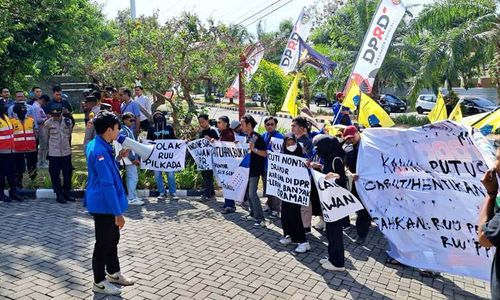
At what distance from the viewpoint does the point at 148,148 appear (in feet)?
26.9

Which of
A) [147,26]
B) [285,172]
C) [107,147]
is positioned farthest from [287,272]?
[147,26]

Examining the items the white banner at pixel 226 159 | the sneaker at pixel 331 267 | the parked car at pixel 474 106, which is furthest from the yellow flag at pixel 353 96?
the parked car at pixel 474 106

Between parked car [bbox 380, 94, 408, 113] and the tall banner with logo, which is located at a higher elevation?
the tall banner with logo

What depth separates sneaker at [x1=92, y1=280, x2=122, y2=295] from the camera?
15.7 feet

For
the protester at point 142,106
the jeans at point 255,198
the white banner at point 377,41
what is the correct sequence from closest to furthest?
the jeans at point 255,198, the white banner at point 377,41, the protester at point 142,106

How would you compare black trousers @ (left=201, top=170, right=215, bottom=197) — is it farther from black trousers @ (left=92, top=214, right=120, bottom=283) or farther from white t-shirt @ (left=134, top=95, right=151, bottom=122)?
black trousers @ (left=92, top=214, right=120, bottom=283)

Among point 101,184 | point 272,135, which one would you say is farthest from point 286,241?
point 101,184

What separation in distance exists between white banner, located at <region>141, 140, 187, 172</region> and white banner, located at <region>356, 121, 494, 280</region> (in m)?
3.93

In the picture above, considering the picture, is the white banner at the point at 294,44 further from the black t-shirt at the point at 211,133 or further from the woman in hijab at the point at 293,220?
the woman in hijab at the point at 293,220

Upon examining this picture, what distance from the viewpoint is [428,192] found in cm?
556

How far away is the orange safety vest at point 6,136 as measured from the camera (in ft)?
26.2

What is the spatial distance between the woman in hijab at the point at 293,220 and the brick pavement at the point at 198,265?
0.16 meters

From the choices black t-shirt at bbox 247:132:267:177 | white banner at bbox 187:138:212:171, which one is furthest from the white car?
black t-shirt at bbox 247:132:267:177

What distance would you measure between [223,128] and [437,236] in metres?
4.31
